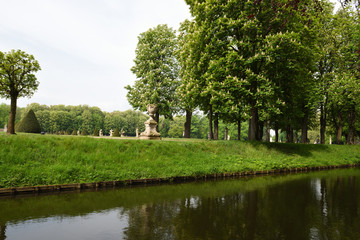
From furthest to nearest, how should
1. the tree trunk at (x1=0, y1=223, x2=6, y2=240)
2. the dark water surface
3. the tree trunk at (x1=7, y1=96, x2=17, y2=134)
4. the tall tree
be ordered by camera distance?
1. the tree trunk at (x1=7, y1=96, x2=17, y2=134)
2. the tall tree
3. the dark water surface
4. the tree trunk at (x1=0, y1=223, x2=6, y2=240)

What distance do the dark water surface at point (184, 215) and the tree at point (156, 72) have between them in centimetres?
2859

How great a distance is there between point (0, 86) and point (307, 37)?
37.9 meters

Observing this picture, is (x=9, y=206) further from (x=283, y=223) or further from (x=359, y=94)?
(x=359, y=94)

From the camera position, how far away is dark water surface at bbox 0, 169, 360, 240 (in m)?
8.40

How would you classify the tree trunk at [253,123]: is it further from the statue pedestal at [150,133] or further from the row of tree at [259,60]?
the statue pedestal at [150,133]

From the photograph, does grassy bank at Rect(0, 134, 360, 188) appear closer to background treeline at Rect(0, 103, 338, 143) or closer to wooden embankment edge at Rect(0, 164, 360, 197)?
wooden embankment edge at Rect(0, 164, 360, 197)

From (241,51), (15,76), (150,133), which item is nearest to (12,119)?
(15,76)

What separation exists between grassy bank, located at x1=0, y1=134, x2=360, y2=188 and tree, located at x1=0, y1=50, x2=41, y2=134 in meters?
13.7

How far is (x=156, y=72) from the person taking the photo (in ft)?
140

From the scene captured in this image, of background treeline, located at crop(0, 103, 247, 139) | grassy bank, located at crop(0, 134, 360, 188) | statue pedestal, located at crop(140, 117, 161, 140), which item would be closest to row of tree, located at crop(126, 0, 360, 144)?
grassy bank, located at crop(0, 134, 360, 188)

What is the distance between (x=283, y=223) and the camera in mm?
9578

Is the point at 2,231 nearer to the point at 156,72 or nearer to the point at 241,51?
the point at 241,51

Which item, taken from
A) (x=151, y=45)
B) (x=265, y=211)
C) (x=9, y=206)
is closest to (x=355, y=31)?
(x=151, y=45)

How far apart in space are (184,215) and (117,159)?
34.1 feet
